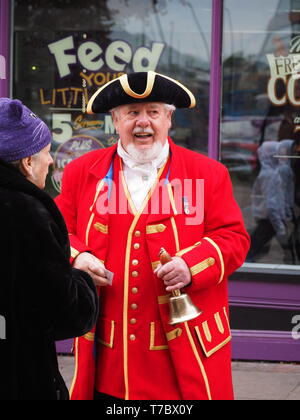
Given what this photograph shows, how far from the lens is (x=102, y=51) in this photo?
6.45 meters

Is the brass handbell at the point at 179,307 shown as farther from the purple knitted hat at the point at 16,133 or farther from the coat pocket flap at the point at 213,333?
the purple knitted hat at the point at 16,133

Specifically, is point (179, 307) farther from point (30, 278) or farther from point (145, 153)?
point (30, 278)

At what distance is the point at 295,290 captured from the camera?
6098mm

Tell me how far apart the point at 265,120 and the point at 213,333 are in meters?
3.38

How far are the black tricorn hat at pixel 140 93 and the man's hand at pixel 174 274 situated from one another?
74 cm

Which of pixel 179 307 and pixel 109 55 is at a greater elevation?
pixel 109 55

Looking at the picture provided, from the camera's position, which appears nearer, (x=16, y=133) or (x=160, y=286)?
(x=16, y=133)

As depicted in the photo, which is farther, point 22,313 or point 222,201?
point 222,201

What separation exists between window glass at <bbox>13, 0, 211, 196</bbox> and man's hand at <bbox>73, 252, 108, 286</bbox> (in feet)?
10.6

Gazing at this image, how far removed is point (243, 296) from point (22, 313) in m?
3.73

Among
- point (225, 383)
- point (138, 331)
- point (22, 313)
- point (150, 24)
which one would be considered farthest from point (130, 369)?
point (150, 24)

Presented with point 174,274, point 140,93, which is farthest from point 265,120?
point 174,274
